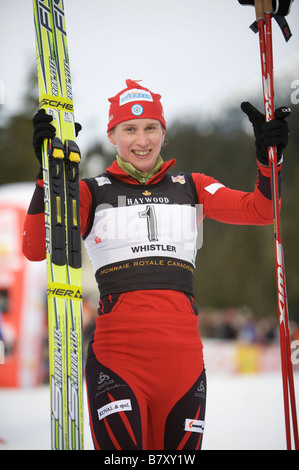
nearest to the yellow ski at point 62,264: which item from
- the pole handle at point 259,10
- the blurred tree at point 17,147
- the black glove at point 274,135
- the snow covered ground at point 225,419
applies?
the black glove at point 274,135

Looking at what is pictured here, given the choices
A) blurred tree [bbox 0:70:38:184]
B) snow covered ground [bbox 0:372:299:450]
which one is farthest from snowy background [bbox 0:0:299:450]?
blurred tree [bbox 0:70:38:184]

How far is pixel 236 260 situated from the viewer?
94.9 feet

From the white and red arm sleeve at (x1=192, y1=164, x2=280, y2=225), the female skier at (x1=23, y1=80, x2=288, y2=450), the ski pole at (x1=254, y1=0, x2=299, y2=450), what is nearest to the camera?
the female skier at (x1=23, y1=80, x2=288, y2=450)

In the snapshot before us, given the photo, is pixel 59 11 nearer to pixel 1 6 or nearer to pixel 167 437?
pixel 1 6

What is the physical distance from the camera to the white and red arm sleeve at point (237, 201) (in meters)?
2.37

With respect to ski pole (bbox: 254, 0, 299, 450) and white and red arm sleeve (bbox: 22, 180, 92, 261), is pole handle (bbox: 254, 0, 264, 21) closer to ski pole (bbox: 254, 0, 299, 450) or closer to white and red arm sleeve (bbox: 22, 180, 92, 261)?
ski pole (bbox: 254, 0, 299, 450)

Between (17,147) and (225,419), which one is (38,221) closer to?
(225,419)

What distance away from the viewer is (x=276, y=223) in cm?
233

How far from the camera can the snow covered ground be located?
4.00m

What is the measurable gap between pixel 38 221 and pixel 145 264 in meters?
0.46

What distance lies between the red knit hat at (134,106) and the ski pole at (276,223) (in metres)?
0.45

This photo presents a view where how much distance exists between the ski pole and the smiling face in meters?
0.46

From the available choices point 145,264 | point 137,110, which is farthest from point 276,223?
point 137,110

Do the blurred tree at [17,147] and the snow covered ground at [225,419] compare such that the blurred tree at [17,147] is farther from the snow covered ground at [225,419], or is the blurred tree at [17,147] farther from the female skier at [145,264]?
the female skier at [145,264]
